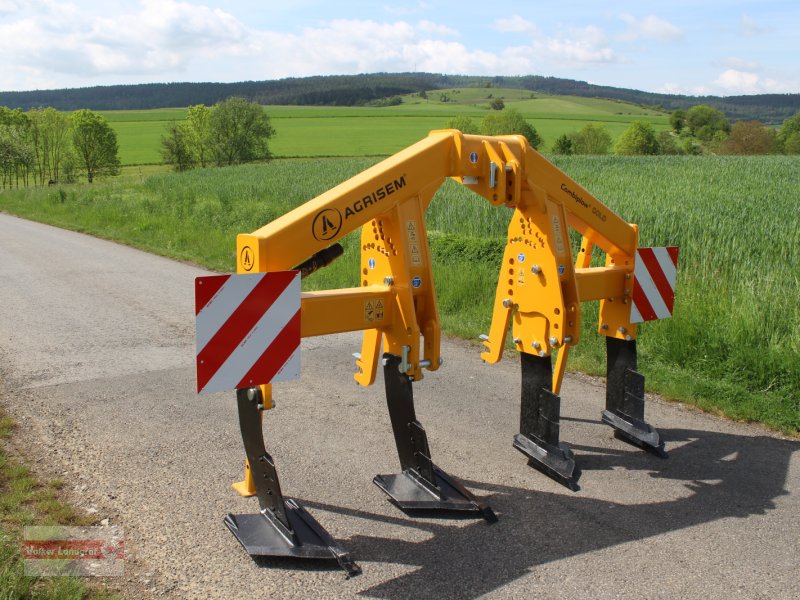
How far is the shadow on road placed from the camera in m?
3.52

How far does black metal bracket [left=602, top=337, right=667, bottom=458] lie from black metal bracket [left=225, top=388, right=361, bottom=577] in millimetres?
2486

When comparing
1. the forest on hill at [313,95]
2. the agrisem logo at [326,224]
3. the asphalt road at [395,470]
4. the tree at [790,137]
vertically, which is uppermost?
the forest on hill at [313,95]

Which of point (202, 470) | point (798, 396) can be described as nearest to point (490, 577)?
point (202, 470)

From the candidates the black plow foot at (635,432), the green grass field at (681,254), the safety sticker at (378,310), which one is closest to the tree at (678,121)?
the green grass field at (681,254)

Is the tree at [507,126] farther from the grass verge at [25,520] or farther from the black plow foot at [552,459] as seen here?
the grass verge at [25,520]

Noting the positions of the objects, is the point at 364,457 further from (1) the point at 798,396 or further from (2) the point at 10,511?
(1) the point at 798,396

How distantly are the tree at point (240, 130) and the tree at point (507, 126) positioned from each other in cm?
2003

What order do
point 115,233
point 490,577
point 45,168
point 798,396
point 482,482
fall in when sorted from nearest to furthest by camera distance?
1. point 490,577
2. point 482,482
3. point 798,396
4. point 115,233
5. point 45,168

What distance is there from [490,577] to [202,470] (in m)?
2.04

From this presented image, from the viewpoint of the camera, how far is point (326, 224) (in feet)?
12.3

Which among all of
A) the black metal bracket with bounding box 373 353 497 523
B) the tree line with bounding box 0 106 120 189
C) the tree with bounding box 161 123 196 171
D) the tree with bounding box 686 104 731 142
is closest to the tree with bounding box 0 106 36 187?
the tree line with bounding box 0 106 120 189

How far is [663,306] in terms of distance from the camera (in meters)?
5.44

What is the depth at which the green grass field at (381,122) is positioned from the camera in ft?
236

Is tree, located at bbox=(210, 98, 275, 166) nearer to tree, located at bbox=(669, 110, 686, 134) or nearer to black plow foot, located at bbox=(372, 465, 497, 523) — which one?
tree, located at bbox=(669, 110, 686, 134)
